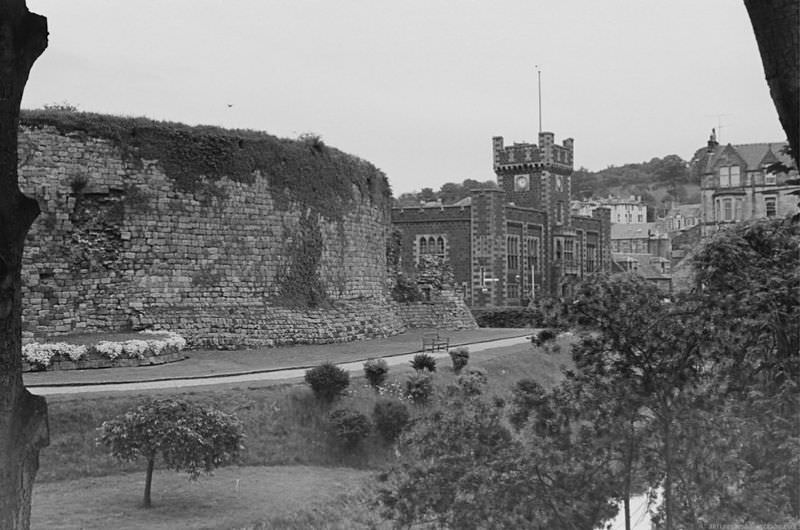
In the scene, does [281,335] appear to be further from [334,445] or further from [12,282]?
[12,282]

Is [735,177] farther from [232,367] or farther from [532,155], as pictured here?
[232,367]

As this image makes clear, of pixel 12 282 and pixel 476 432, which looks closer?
pixel 12 282

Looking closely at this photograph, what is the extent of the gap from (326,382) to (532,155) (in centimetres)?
5569

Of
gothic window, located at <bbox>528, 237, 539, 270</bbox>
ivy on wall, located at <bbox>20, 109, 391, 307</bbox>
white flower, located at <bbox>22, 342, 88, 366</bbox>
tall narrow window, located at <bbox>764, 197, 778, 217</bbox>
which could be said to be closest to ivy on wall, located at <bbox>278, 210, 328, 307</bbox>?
ivy on wall, located at <bbox>20, 109, 391, 307</bbox>

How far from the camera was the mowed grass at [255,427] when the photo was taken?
1970cm

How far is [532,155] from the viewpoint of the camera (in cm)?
7631

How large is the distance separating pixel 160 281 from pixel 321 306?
668 centimetres

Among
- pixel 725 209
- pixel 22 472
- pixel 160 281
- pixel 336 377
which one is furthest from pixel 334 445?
pixel 725 209

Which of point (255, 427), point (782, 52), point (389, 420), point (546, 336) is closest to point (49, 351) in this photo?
point (255, 427)

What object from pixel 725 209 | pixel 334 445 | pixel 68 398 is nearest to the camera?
pixel 68 398

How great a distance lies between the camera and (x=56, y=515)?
16.6 meters

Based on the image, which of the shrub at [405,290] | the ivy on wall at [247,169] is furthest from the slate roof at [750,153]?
the ivy on wall at [247,169]

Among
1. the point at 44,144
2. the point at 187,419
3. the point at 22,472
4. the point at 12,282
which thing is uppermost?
the point at 44,144

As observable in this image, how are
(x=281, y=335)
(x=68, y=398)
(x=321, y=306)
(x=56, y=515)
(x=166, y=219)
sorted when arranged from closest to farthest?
(x=56, y=515) → (x=68, y=398) → (x=166, y=219) → (x=281, y=335) → (x=321, y=306)
